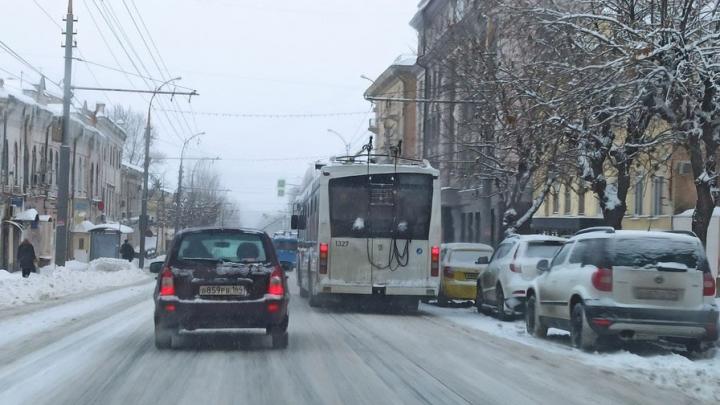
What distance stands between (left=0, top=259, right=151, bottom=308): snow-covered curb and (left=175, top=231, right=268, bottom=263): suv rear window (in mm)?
11205

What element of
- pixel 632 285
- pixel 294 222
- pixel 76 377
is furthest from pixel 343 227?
pixel 76 377

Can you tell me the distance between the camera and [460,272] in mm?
24688

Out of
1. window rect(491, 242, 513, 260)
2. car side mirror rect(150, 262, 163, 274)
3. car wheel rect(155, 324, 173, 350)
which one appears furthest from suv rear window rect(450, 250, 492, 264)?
car wheel rect(155, 324, 173, 350)

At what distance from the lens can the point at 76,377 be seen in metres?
10.6

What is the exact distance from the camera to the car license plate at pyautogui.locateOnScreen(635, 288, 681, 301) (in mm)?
13391

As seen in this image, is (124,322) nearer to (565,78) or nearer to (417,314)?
(417,314)

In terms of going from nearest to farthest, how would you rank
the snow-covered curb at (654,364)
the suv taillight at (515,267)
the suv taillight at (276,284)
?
the snow-covered curb at (654,364) → the suv taillight at (276,284) → the suv taillight at (515,267)

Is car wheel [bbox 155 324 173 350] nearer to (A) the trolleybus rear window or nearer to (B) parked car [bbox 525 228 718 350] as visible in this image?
(B) parked car [bbox 525 228 718 350]

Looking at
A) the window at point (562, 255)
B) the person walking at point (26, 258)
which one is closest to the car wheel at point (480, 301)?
the window at point (562, 255)

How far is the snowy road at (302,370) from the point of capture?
31.3 feet

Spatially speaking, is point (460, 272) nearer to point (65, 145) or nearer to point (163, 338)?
point (163, 338)

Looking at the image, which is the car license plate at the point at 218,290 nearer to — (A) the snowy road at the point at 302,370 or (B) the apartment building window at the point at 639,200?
(A) the snowy road at the point at 302,370

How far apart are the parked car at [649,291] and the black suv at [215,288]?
426 cm

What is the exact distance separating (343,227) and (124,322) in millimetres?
5288
